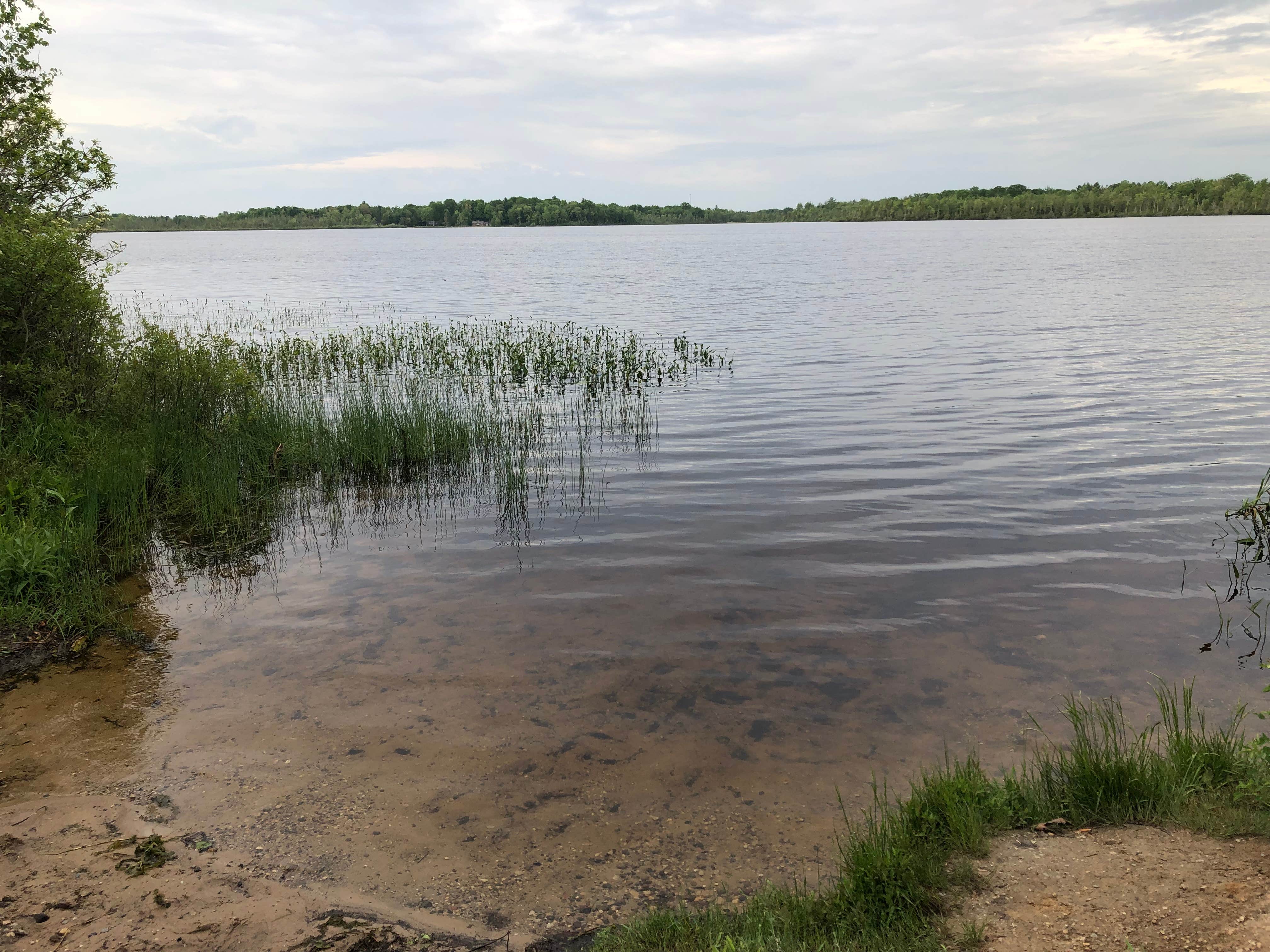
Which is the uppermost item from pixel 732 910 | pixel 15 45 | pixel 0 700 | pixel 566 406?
pixel 15 45

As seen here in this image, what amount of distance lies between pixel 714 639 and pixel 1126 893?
13.0ft

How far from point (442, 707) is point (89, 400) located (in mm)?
7983

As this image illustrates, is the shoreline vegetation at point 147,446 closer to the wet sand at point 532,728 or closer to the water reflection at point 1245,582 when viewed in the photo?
the wet sand at point 532,728

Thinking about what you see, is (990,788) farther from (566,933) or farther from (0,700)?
(0,700)

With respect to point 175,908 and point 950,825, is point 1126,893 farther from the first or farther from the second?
point 175,908

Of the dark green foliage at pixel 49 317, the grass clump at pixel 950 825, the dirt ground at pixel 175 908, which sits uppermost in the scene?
the dark green foliage at pixel 49 317

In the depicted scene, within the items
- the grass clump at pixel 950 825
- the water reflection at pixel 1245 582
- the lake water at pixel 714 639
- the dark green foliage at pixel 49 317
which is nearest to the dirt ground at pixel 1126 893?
the grass clump at pixel 950 825

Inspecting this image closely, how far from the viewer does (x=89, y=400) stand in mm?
10844

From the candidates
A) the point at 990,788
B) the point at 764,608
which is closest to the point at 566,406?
the point at 764,608

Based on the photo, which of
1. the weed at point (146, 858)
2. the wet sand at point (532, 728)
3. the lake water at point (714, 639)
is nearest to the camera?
the weed at point (146, 858)

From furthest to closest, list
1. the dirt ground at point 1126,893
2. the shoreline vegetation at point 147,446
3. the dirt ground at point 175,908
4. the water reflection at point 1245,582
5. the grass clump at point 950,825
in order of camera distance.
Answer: the shoreline vegetation at point 147,446 < the water reflection at point 1245,582 < the dirt ground at point 175,908 < the grass clump at point 950,825 < the dirt ground at point 1126,893

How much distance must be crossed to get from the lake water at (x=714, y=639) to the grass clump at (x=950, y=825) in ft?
1.65

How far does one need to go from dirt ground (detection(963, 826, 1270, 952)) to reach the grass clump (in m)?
0.13

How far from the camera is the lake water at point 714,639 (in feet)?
16.0
